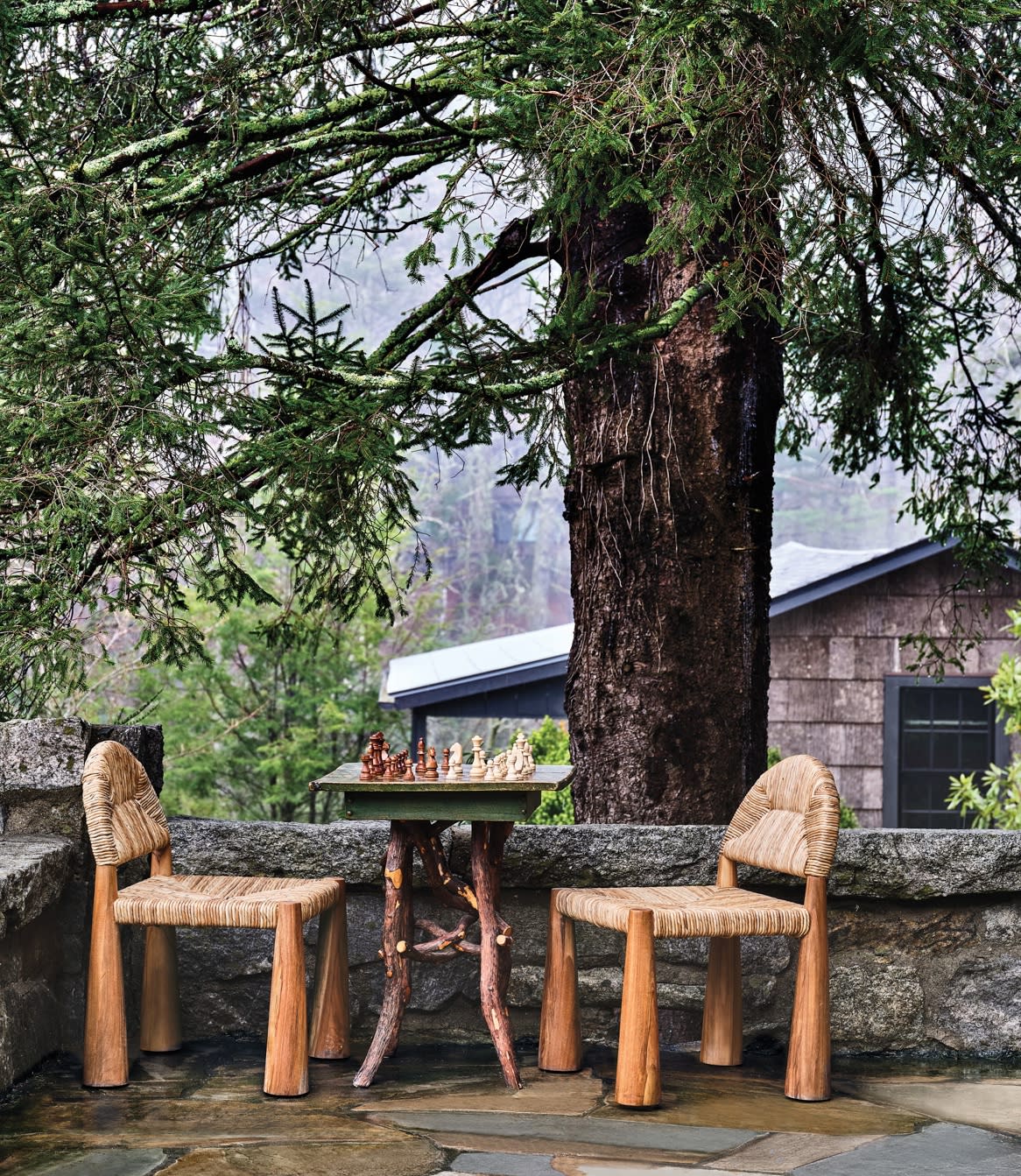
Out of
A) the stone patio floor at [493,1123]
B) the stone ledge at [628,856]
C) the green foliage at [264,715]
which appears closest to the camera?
the stone patio floor at [493,1123]

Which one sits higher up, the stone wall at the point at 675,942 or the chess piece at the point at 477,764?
the chess piece at the point at 477,764

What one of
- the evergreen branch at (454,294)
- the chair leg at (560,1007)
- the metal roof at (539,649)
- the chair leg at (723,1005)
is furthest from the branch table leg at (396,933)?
the metal roof at (539,649)

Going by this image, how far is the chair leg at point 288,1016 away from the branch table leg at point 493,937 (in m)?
0.51

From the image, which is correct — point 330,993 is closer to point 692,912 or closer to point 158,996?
point 158,996

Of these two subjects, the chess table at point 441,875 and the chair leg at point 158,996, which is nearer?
the chess table at point 441,875

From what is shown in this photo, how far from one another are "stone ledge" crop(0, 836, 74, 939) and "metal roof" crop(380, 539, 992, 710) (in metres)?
6.92

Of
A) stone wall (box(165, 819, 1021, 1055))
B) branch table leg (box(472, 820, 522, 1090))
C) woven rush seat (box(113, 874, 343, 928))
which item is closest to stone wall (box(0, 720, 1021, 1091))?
stone wall (box(165, 819, 1021, 1055))

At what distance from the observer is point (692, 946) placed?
13.5 feet

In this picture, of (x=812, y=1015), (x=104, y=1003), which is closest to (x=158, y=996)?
(x=104, y=1003)

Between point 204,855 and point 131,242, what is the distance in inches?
72.1

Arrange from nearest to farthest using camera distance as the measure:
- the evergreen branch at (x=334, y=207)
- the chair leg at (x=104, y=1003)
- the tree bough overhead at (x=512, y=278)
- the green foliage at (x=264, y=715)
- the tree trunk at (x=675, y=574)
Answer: the chair leg at (x=104, y=1003)
the tree bough overhead at (x=512, y=278)
the tree trunk at (x=675, y=574)
the evergreen branch at (x=334, y=207)
the green foliage at (x=264, y=715)

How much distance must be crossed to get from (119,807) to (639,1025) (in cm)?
148

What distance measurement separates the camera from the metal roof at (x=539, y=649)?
10117 mm

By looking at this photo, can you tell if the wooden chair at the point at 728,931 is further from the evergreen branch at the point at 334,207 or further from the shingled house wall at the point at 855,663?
the shingled house wall at the point at 855,663
